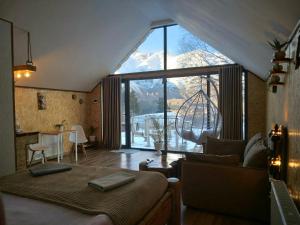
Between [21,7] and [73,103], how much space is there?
12.1 ft

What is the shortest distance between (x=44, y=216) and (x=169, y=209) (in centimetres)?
124

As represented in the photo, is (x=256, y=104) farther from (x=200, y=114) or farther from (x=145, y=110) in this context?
(x=145, y=110)

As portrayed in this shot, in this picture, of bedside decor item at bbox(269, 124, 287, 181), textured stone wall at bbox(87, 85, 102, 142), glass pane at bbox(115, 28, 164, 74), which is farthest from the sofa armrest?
textured stone wall at bbox(87, 85, 102, 142)

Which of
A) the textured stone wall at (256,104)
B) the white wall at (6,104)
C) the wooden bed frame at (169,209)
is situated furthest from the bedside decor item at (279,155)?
the textured stone wall at (256,104)

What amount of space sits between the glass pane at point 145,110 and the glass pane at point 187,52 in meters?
0.78

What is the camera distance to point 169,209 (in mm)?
2227

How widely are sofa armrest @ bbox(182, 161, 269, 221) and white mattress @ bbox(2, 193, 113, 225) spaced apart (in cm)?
165

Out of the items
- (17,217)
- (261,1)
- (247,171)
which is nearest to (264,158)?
(247,171)

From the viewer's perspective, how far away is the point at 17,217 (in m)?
1.37

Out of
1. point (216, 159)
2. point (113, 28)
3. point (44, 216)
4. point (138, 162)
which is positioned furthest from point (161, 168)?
point (113, 28)

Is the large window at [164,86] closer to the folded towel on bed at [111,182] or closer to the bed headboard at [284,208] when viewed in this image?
the folded towel on bed at [111,182]

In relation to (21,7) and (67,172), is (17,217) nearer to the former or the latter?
(67,172)

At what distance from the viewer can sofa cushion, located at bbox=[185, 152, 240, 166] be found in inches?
104

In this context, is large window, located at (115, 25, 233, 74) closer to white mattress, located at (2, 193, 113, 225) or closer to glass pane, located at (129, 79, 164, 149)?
glass pane, located at (129, 79, 164, 149)
